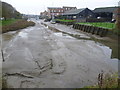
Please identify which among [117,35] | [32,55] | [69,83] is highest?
[117,35]

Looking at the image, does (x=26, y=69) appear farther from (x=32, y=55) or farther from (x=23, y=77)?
(x=32, y=55)

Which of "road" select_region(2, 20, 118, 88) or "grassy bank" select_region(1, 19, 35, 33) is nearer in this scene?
"road" select_region(2, 20, 118, 88)

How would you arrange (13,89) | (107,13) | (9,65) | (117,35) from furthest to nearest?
(107,13), (117,35), (9,65), (13,89)

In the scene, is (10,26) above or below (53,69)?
above

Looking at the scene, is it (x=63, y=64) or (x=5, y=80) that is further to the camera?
(x=63, y=64)

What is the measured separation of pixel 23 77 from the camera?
7391 millimetres

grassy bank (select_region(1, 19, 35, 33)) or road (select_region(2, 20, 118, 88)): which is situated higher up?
grassy bank (select_region(1, 19, 35, 33))

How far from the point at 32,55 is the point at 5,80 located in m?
4.47

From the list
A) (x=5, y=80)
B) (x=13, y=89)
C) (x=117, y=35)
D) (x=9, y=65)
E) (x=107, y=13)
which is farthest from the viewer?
(x=107, y=13)

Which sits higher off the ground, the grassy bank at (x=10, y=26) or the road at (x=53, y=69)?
the grassy bank at (x=10, y=26)

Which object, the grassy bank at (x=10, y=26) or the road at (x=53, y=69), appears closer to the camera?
the road at (x=53, y=69)

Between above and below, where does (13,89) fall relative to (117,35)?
below

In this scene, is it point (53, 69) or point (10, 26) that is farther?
point (10, 26)

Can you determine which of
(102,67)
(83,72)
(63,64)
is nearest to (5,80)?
(63,64)
